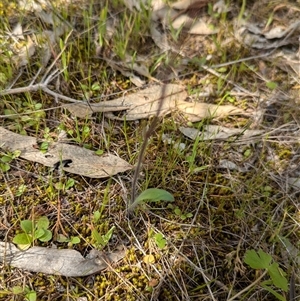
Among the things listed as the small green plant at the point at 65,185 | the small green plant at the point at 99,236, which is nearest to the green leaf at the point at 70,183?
the small green plant at the point at 65,185

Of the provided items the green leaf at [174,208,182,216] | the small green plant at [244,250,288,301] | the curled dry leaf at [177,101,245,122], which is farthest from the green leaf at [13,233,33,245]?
the curled dry leaf at [177,101,245,122]

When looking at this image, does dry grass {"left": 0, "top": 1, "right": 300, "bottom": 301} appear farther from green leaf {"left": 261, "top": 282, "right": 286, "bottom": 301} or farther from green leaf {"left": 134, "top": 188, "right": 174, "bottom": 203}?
green leaf {"left": 134, "top": 188, "right": 174, "bottom": 203}

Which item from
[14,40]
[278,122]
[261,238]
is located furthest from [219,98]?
[14,40]

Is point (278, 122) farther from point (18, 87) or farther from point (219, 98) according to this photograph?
point (18, 87)

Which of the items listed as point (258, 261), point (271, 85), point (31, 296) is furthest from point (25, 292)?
point (271, 85)

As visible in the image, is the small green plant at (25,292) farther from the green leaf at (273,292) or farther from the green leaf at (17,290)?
the green leaf at (273,292)

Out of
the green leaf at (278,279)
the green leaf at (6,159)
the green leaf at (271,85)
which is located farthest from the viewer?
the green leaf at (271,85)
